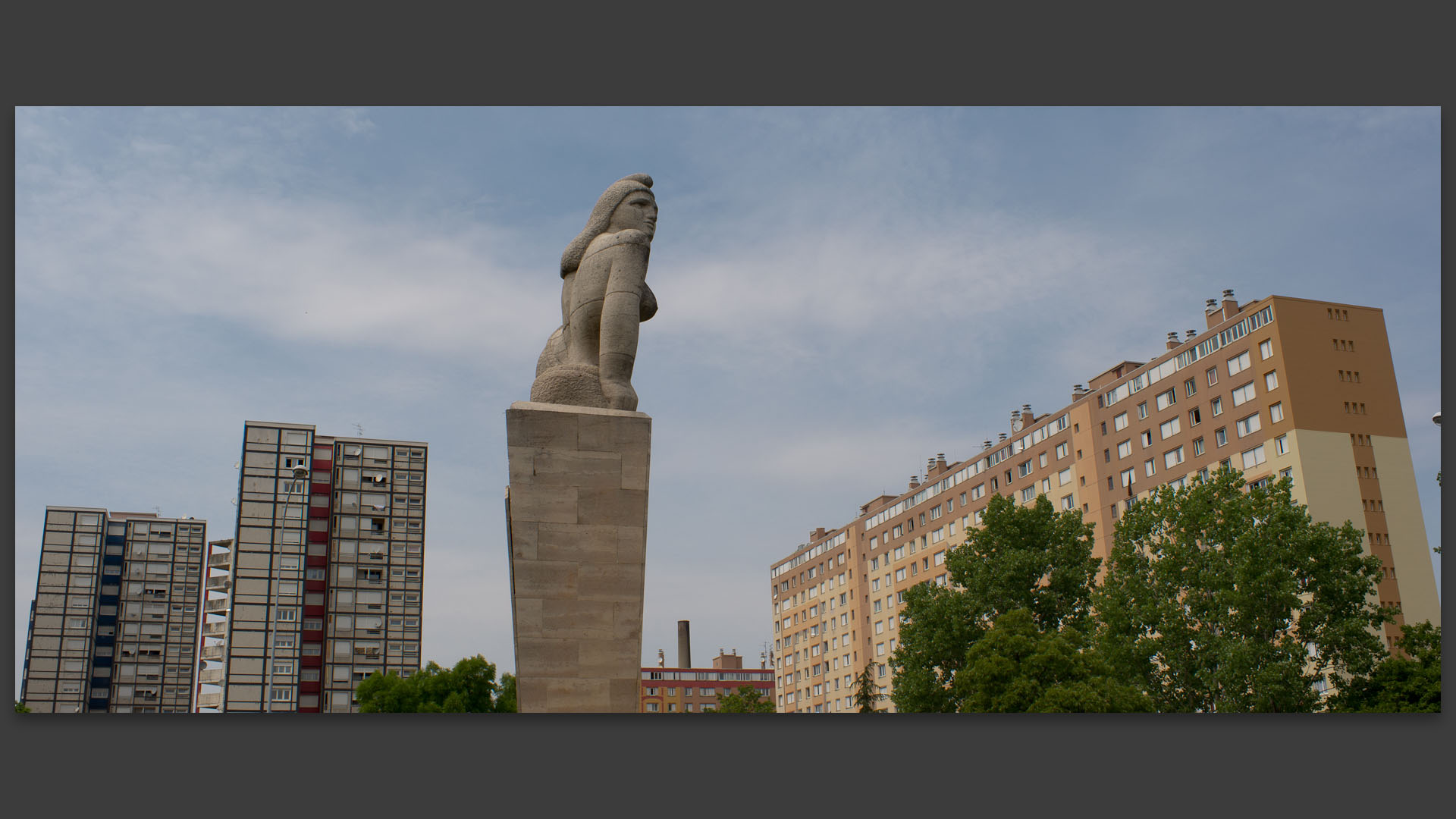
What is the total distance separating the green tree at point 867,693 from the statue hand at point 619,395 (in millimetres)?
54175

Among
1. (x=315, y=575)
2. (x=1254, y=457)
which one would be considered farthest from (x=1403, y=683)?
(x=315, y=575)

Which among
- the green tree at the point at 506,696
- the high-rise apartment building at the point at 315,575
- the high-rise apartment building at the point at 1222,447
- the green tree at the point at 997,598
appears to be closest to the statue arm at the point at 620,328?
the green tree at the point at 997,598

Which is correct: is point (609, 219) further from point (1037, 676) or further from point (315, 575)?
point (315, 575)

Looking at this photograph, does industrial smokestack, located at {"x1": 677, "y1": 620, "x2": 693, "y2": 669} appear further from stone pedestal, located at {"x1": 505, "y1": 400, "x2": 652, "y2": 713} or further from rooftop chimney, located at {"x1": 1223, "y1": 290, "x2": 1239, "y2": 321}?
stone pedestal, located at {"x1": 505, "y1": 400, "x2": 652, "y2": 713}

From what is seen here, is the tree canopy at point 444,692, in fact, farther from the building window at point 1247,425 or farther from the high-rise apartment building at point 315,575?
the building window at point 1247,425

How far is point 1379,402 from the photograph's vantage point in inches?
1772

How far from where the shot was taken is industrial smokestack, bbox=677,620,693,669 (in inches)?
3605

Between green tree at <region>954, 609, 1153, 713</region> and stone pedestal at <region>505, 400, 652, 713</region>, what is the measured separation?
49.4 ft

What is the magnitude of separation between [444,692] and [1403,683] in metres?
27.6

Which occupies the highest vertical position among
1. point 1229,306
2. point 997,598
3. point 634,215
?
point 1229,306

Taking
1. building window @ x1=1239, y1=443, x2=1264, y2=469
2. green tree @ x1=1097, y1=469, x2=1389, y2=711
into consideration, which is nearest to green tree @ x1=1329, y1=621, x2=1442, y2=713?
green tree @ x1=1097, y1=469, x2=1389, y2=711

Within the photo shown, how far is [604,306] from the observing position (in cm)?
1086

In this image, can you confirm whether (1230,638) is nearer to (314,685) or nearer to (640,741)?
(640,741)

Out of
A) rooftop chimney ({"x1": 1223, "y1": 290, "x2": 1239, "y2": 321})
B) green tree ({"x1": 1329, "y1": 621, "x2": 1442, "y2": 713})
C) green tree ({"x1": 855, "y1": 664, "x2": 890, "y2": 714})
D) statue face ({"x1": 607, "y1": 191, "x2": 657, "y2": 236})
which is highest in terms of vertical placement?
rooftop chimney ({"x1": 1223, "y1": 290, "x2": 1239, "y2": 321})
